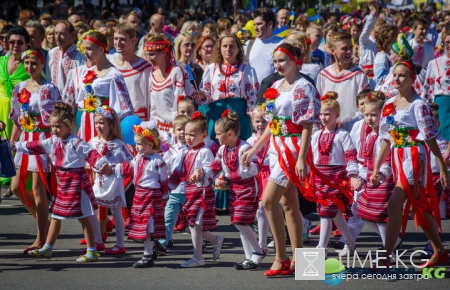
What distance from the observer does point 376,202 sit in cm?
823

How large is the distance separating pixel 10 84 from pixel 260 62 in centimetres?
289

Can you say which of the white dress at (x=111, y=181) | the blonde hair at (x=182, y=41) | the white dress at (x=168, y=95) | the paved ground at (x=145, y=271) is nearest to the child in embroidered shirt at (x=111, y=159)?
the white dress at (x=111, y=181)

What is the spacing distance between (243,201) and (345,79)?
7.97 ft

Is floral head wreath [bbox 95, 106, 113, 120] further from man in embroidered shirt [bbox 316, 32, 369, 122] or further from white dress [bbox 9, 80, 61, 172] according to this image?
man in embroidered shirt [bbox 316, 32, 369, 122]

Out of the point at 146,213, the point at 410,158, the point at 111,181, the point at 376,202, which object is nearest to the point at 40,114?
the point at 111,181

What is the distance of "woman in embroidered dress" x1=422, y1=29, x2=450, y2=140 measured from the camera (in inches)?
451

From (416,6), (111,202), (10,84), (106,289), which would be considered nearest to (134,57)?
(10,84)

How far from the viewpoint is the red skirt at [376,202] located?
8195 mm

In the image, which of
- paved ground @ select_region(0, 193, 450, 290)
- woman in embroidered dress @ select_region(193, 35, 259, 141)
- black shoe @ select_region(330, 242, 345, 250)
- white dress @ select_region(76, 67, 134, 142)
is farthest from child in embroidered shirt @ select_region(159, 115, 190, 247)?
black shoe @ select_region(330, 242, 345, 250)

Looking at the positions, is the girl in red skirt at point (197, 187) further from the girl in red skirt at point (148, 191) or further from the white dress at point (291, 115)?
the white dress at point (291, 115)

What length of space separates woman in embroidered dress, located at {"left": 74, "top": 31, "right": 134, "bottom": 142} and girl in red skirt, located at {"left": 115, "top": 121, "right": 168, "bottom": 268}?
1.08m

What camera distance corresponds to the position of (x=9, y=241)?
30.9 feet

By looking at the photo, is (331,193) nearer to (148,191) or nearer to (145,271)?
(148,191)

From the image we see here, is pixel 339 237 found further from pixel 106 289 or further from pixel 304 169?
pixel 106 289
